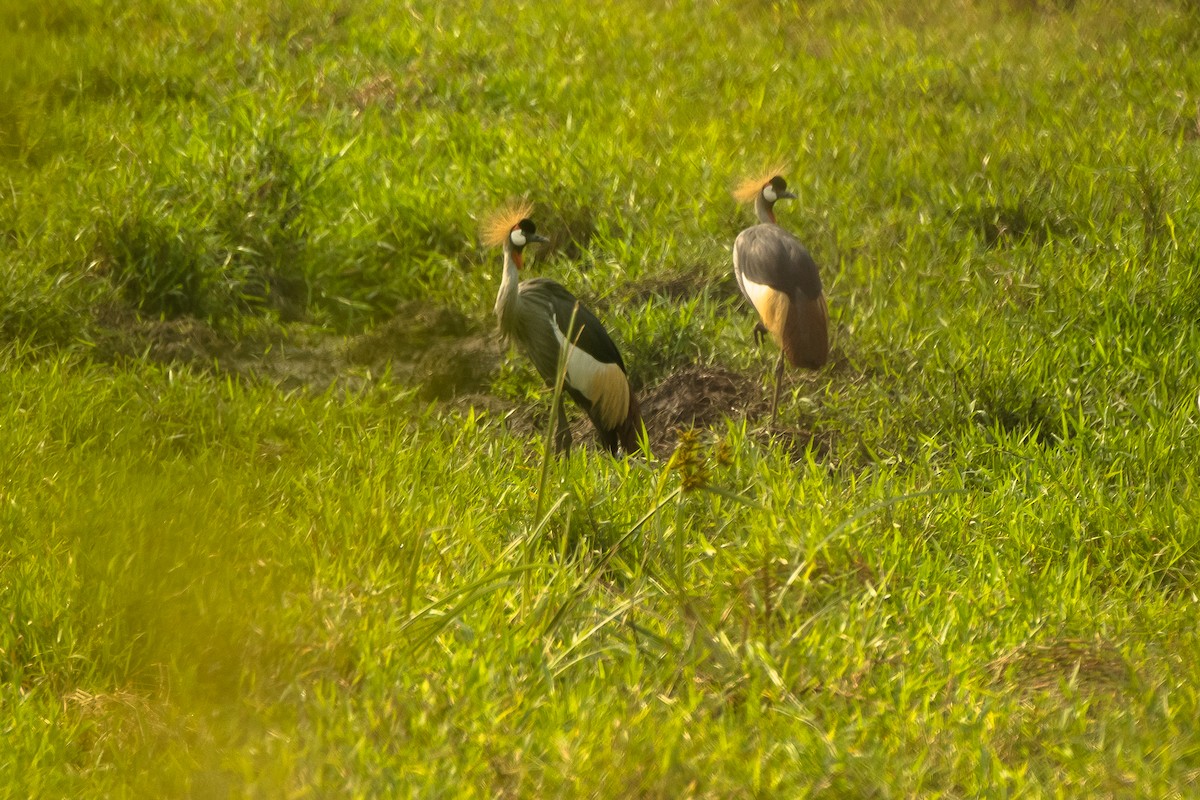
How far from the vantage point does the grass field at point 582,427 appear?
2.81m

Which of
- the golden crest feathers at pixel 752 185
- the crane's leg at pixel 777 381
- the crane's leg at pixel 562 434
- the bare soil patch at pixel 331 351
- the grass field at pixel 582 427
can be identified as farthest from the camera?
the golden crest feathers at pixel 752 185

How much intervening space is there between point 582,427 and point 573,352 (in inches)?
30.5

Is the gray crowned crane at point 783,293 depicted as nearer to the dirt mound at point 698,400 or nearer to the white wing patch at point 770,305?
the white wing patch at point 770,305

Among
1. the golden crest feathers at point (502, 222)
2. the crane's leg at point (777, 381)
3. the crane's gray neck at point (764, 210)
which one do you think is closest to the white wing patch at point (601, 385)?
the crane's leg at point (777, 381)

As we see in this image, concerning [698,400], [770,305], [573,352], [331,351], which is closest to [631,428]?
[698,400]

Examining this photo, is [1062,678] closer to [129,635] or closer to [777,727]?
[777,727]

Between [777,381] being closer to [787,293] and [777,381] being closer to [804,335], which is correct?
[804,335]

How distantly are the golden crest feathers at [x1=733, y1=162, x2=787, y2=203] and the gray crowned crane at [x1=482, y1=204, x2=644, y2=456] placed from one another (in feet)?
3.45

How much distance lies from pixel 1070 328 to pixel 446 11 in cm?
516

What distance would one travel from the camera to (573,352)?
4824mm

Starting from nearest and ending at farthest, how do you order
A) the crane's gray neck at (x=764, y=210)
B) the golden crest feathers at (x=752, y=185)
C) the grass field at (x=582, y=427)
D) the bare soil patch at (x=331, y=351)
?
the grass field at (x=582, y=427)
the bare soil patch at (x=331, y=351)
the crane's gray neck at (x=764, y=210)
the golden crest feathers at (x=752, y=185)

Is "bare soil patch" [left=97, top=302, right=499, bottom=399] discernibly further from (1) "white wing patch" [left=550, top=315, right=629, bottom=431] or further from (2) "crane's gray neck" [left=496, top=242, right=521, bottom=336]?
(1) "white wing patch" [left=550, top=315, right=629, bottom=431]

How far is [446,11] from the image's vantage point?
28.8 feet

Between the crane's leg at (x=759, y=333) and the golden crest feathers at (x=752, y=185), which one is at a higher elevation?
the golden crest feathers at (x=752, y=185)
